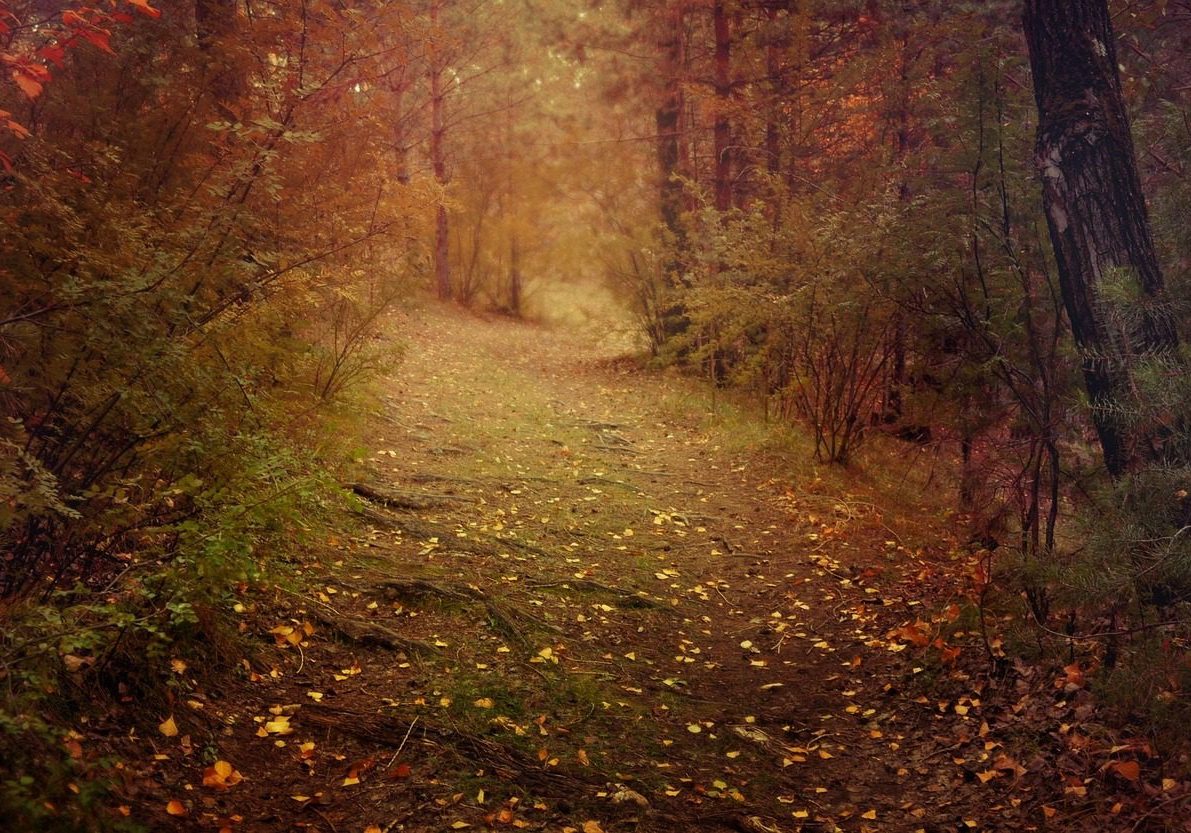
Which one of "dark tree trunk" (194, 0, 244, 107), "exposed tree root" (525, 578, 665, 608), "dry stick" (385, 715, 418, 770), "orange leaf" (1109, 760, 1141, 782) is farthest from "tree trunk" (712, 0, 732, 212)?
"orange leaf" (1109, 760, 1141, 782)

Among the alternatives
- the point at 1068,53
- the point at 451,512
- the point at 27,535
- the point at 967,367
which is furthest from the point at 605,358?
the point at 27,535

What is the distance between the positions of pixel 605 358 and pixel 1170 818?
16.3 m

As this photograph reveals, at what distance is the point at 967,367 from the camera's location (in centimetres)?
604

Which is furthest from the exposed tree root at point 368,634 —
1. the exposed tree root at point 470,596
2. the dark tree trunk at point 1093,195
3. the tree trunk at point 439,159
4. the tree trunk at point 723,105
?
the tree trunk at point 439,159

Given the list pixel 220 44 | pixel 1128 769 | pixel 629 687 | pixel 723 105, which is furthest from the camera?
pixel 723 105

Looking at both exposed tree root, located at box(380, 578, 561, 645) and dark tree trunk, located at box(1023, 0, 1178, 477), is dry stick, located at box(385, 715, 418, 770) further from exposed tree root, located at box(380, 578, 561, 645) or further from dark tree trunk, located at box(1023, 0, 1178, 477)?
dark tree trunk, located at box(1023, 0, 1178, 477)

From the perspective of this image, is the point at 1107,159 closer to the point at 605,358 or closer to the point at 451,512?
the point at 451,512

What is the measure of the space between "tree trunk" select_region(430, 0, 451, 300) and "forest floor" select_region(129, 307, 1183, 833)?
14.7 metres

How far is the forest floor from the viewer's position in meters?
3.47

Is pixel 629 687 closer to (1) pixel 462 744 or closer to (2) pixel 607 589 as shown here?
(1) pixel 462 744

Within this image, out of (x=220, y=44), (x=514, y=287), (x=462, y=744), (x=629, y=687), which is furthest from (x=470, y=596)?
(x=514, y=287)

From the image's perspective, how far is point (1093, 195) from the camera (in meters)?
4.54

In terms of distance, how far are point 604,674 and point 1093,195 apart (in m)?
3.85

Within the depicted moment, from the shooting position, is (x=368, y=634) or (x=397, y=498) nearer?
(x=368, y=634)
